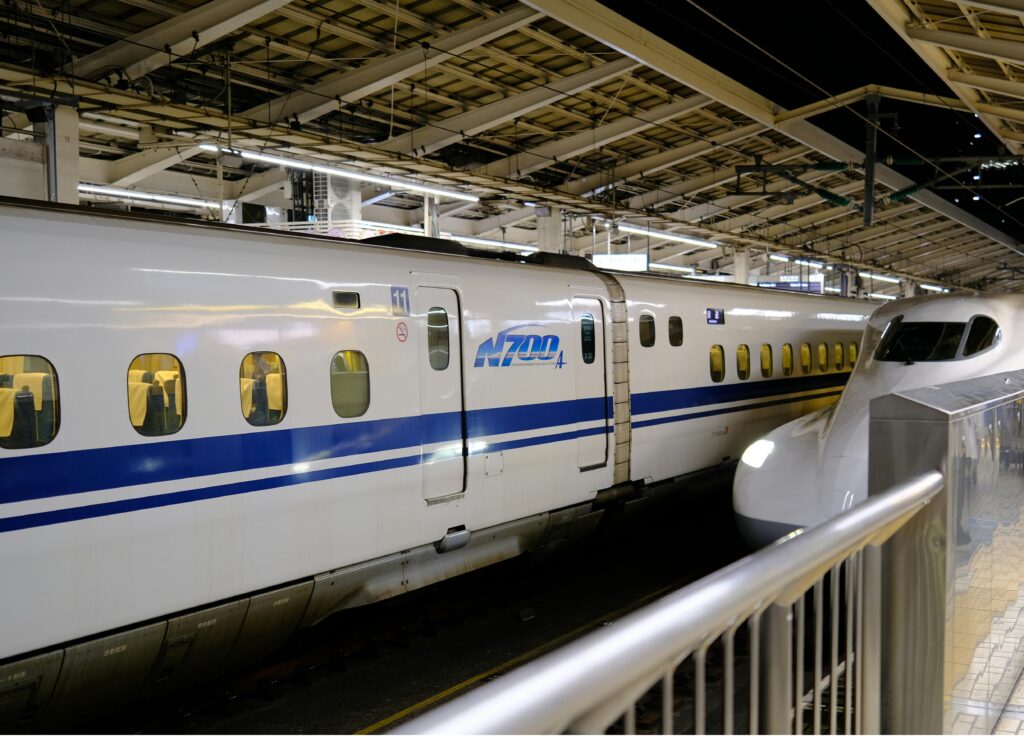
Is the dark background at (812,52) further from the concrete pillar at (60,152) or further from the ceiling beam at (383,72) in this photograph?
the concrete pillar at (60,152)

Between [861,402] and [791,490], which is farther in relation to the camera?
[861,402]

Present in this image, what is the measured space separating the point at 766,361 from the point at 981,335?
3465 millimetres

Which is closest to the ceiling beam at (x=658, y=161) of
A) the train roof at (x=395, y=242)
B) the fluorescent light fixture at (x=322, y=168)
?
the fluorescent light fixture at (x=322, y=168)

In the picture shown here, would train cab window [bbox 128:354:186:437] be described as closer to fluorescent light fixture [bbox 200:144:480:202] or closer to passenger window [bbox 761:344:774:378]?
fluorescent light fixture [bbox 200:144:480:202]

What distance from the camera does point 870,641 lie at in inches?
112

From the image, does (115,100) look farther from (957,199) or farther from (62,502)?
Answer: (957,199)

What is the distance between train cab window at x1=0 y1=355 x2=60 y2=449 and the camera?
16.2ft

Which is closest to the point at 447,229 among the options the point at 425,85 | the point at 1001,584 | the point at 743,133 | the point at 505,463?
the point at 743,133

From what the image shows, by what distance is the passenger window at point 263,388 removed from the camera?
6.23m

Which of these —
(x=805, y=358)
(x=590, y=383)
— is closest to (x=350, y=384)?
(x=590, y=383)

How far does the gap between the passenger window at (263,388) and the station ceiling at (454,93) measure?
5.54 m

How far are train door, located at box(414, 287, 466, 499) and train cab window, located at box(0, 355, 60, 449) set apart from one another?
3.03 meters

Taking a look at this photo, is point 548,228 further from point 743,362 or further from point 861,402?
point 861,402

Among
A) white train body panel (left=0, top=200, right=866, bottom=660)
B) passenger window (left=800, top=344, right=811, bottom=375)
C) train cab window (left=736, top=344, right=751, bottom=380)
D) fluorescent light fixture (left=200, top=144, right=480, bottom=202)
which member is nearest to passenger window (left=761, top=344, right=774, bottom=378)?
train cab window (left=736, top=344, right=751, bottom=380)
